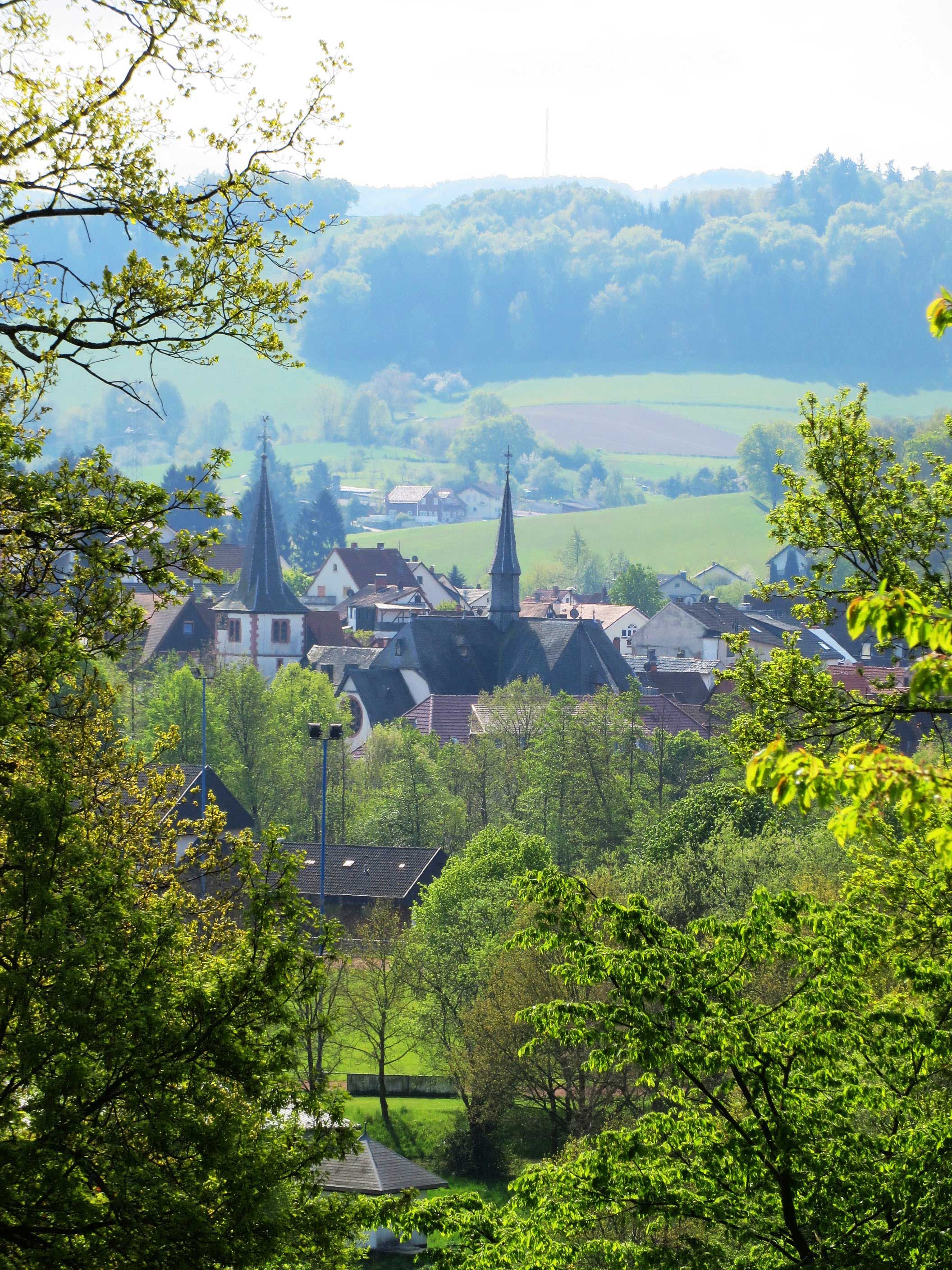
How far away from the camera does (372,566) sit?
138 m

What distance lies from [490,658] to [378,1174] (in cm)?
5892

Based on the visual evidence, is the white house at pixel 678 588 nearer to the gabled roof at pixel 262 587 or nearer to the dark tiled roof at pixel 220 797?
the gabled roof at pixel 262 587

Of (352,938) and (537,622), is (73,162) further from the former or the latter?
(537,622)

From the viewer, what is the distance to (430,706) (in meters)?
70.7

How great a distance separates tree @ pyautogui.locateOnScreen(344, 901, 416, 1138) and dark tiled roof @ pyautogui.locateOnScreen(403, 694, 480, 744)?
28.8 m

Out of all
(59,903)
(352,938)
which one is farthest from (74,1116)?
(352,938)

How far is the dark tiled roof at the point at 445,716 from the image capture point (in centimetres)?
6825

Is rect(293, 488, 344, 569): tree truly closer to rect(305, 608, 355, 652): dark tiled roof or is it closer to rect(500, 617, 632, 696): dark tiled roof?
rect(305, 608, 355, 652): dark tiled roof

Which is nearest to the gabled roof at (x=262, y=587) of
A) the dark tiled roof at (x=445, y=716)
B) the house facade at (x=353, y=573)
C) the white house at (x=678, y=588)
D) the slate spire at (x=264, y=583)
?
the slate spire at (x=264, y=583)

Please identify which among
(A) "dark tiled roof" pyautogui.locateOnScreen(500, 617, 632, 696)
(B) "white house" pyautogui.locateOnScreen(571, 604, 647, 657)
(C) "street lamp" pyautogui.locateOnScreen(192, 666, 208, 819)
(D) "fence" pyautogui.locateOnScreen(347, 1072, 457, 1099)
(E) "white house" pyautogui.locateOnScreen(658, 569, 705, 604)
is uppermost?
(C) "street lamp" pyautogui.locateOnScreen(192, 666, 208, 819)

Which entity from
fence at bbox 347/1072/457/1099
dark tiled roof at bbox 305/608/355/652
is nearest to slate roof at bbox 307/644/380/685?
dark tiled roof at bbox 305/608/355/652

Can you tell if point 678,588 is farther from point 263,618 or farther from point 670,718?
point 670,718

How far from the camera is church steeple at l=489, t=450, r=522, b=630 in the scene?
281 feet

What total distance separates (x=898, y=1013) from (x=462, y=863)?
26.9 m
